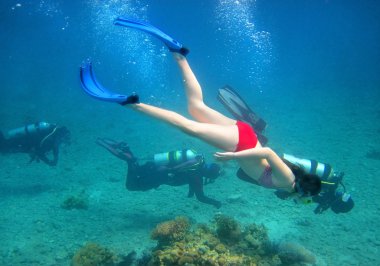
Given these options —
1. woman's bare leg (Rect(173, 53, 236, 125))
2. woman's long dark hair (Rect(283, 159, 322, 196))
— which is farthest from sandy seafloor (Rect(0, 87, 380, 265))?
woman's long dark hair (Rect(283, 159, 322, 196))

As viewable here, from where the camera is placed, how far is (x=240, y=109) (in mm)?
6926

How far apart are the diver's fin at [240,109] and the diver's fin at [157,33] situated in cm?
147

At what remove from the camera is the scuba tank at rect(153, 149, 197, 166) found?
29.3 ft

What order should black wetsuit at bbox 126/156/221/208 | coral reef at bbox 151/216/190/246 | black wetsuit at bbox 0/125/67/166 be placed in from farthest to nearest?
black wetsuit at bbox 0/125/67/166, black wetsuit at bbox 126/156/221/208, coral reef at bbox 151/216/190/246

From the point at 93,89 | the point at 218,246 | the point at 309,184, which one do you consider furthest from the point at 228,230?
the point at 93,89

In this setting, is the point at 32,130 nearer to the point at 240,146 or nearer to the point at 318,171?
the point at 240,146

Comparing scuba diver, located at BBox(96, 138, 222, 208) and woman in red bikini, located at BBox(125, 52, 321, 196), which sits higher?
woman in red bikini, located at BBox(125, 52, 321, 196)

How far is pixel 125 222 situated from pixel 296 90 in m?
25.3

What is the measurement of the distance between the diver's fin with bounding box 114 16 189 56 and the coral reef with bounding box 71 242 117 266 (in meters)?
4.45

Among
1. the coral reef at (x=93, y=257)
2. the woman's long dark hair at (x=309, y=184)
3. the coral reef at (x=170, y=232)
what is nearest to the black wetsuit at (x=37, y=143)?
the coral reef at (x=93, y=257)

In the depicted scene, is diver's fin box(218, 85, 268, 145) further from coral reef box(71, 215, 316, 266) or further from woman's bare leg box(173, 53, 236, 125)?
coral reef box(71, 215, 316, 266)

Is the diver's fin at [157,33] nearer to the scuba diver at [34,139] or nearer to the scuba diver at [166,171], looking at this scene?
the scuba diver at [166,171]

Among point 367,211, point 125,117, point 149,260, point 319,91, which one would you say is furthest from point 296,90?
point 149,260

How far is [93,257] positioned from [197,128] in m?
3.67
